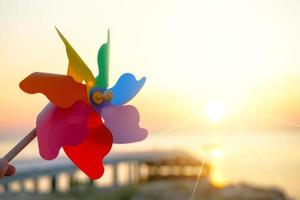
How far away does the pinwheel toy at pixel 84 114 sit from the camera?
1298 mm

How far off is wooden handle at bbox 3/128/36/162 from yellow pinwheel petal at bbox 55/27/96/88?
19 centimetres

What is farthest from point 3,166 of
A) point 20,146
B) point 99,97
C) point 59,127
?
point 99,97

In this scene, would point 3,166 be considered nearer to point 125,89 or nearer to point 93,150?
point 93,150

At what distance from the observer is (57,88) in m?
1.32

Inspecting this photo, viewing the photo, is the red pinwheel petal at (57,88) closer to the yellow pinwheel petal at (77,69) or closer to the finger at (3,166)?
the yellow pinwheel petal at (77,69)

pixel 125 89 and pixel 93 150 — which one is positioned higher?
pixel 125 89

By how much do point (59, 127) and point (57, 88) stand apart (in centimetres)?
9

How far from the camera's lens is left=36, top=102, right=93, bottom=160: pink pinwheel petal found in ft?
4.25

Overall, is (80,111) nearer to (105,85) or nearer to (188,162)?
(105,85)

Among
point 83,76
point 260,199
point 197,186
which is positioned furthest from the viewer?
point 197,186

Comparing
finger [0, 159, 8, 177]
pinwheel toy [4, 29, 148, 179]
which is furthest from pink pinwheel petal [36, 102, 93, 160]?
finger [0, 159, 8, 177]

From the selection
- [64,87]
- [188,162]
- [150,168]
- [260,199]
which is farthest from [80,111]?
[188,162]

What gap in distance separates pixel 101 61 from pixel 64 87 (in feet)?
0.49

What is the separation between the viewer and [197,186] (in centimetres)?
415
